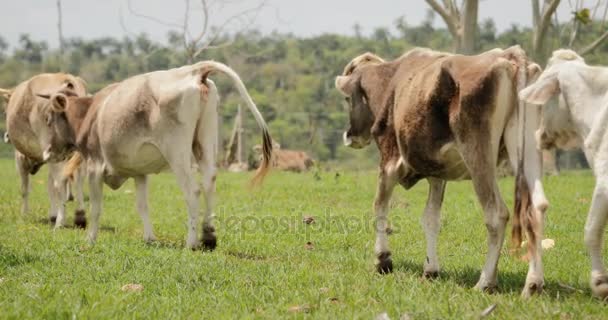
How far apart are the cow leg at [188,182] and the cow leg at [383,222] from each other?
214 centimetres

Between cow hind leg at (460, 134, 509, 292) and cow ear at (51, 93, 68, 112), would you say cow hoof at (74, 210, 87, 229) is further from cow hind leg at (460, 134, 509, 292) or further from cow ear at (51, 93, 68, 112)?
cow hind leg at (460, 134, 509, 292)

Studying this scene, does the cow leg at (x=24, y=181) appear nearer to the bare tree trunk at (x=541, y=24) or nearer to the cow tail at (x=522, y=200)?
the cow tail at (x=522, y=200)

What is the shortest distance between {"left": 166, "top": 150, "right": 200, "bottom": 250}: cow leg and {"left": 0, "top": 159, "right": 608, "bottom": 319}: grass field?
0.29 m

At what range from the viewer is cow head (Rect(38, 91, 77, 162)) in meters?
9.48

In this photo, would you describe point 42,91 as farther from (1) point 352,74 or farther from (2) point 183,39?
→ (2) point 183,39

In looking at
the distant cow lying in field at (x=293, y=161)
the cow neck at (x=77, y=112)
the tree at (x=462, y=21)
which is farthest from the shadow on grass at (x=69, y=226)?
the distant cow lying in field at (x=293, y=161)

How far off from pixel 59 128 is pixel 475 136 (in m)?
6.06

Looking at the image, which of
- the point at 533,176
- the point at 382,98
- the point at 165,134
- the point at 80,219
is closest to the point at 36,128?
the point at 80,219

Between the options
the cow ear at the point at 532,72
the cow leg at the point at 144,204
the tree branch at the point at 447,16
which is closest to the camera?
the cow ear at the point at 532,72

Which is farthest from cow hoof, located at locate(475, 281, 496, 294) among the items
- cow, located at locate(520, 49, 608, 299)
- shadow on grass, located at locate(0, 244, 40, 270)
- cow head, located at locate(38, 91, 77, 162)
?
cow head, located at locate(38, 91, 77, 162)

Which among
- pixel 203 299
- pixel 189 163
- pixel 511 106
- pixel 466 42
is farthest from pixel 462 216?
pixel 466 42

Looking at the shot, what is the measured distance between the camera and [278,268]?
6543 mm

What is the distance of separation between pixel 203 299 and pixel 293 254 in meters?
2.52

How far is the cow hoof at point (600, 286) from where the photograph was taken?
16.4 feet
